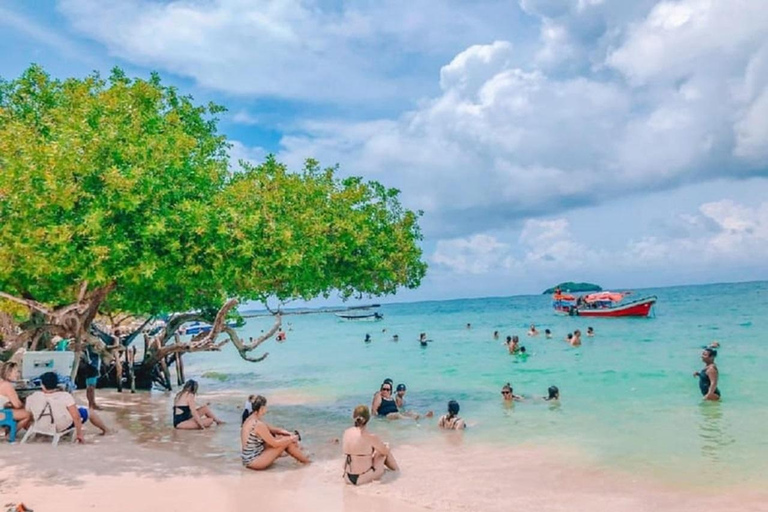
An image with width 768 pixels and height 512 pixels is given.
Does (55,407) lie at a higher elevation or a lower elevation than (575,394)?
higher

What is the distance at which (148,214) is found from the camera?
10.3 metres

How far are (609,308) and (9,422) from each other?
52642 millimetres

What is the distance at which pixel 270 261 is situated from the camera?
11828mm

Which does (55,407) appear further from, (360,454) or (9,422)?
(360,454)

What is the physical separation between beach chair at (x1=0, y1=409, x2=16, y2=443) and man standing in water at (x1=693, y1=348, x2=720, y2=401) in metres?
15.4

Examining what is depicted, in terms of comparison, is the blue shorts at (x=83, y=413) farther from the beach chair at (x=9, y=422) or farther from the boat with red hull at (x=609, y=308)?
the boat with red hull at (x=609, y=308)

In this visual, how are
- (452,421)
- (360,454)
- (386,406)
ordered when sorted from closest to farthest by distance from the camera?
(360,454)
(452,421)
(386,406)

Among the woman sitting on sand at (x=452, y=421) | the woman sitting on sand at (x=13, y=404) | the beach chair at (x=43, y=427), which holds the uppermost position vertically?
the woman sitting on sand at (x=13, y=404)

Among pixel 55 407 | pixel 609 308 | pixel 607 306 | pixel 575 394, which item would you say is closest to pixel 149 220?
pixel 55 407

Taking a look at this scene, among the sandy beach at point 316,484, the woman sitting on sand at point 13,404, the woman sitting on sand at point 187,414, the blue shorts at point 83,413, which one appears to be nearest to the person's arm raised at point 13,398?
the woman sitting on sand at point 13,404

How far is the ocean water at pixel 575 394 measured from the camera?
11.7 meters

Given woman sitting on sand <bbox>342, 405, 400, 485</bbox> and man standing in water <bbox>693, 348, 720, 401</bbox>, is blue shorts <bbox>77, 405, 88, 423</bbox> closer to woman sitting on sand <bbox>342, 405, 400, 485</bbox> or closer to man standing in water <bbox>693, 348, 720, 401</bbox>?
woman sitting on sand <bbox>342, 405, 400, 485</bbox>

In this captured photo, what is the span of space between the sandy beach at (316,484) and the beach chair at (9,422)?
1.48 ft

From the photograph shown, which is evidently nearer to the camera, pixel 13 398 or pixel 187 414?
pixel 13 398
